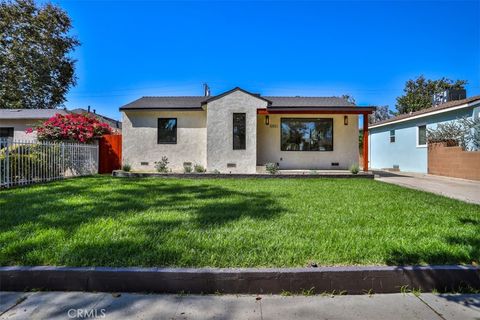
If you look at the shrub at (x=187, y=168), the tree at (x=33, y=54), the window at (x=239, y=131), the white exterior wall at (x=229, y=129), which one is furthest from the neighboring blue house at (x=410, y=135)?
the tree at (x=33, y=54)

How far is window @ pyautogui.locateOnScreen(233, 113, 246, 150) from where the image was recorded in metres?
12.5

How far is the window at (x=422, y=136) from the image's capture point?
15179mm

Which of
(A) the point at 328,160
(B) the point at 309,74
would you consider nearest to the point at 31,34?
(B) the point at 309,74

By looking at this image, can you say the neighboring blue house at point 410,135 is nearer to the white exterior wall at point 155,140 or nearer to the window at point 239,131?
the window at point 239,131

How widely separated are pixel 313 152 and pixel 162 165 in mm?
6742

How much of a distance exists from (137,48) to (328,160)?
12.2 meters

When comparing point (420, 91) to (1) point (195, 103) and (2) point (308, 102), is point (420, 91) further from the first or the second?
(1) point (195, 103)

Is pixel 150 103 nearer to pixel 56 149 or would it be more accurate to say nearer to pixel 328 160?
pixel 56 149

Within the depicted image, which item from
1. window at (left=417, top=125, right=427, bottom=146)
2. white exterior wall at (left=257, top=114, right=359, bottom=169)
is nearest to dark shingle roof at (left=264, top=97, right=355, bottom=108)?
white exterior wall at (left=257, top=114, right=359, bottom=169)

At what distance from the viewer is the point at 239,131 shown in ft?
41.1

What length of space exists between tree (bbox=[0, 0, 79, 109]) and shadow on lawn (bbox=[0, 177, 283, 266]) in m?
19.8

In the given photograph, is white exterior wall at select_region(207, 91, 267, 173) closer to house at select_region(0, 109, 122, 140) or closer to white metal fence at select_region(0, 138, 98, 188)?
white metal fence at select_region(0, 138, 98, 188)

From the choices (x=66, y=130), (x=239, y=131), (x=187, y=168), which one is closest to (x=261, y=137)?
(x=239, y=131)

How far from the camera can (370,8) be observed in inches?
446
